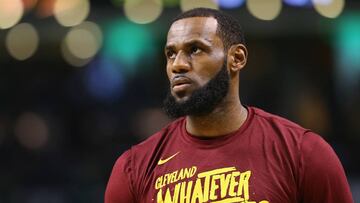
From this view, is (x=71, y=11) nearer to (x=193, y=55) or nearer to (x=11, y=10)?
(x=11, y=10)

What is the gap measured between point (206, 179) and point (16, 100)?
999cm

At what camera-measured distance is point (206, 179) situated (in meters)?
3.84

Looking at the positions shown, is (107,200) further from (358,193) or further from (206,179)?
(358,193)

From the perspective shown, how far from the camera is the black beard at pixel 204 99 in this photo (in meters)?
3.89

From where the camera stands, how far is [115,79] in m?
13.8

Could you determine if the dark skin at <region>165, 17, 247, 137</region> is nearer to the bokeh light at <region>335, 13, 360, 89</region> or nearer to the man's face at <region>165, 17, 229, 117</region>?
the man's face at <region>165, 17, 229, 117</region>

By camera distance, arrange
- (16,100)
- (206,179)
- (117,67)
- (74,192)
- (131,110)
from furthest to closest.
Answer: (117,67)
(16,100)
(131,110)
(74,192)
(206,179)

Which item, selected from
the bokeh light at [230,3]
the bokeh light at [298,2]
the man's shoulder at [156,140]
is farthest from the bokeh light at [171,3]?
the man's shoulder at [156,140]

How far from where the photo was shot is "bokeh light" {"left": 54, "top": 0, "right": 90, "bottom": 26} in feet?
47.0

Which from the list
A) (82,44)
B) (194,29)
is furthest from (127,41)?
(194,29)

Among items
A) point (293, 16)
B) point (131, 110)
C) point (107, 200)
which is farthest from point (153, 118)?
point (107, 200)

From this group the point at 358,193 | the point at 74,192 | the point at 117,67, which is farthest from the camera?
the point at 117,67

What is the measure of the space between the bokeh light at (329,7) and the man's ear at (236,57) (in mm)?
9853

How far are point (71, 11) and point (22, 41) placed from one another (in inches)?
62.6
